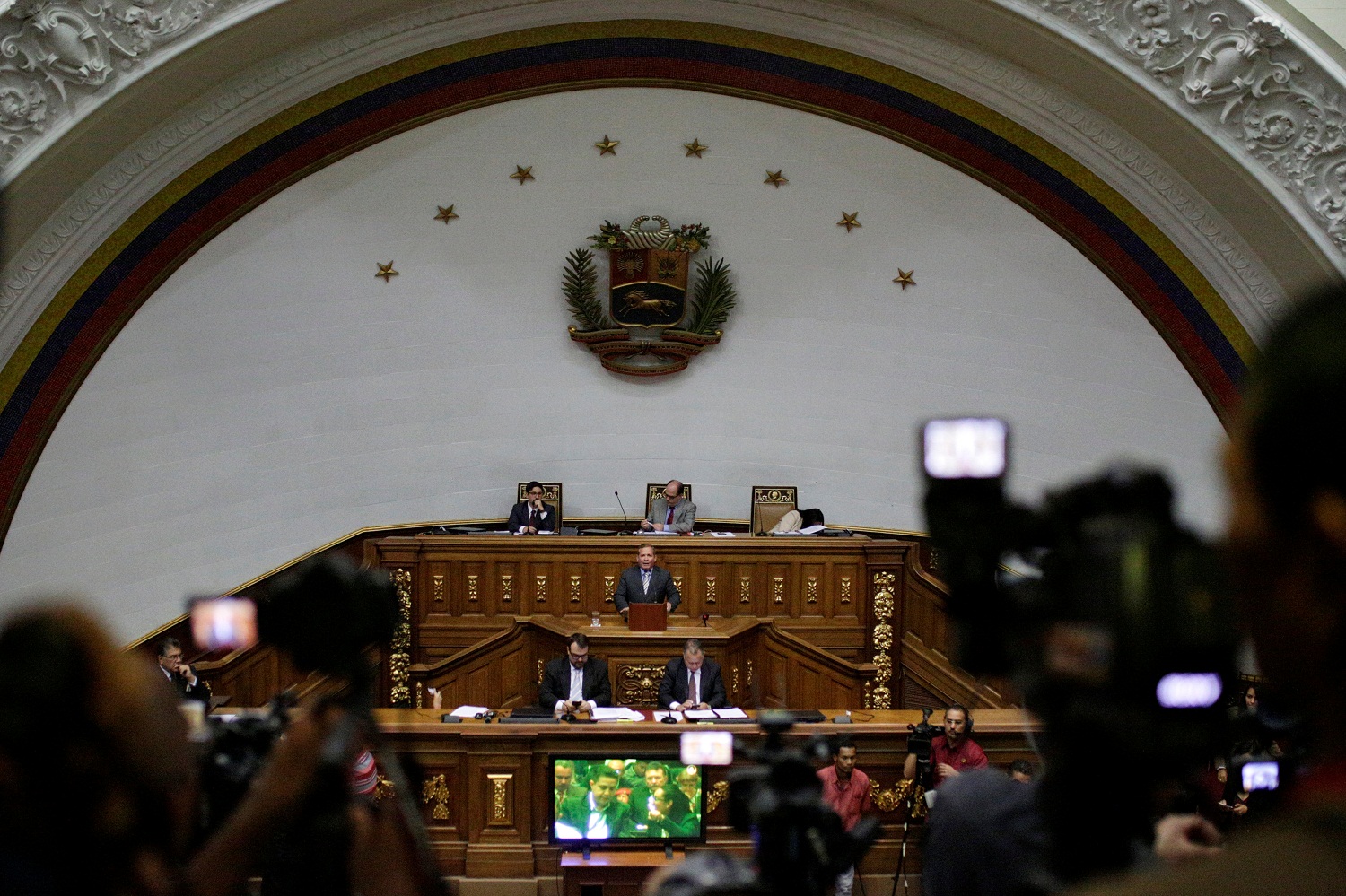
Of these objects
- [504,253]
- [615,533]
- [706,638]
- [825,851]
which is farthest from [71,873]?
[504,253]

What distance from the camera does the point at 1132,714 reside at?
878 millimetres

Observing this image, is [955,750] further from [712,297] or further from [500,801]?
[712,297]

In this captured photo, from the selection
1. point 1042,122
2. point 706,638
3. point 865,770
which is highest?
point 1042,122

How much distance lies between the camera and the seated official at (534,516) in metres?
10.2

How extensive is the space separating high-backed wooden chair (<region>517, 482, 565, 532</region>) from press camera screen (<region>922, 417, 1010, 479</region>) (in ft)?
30.1

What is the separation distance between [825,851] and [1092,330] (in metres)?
8.69

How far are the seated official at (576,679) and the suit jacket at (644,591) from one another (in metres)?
1.32

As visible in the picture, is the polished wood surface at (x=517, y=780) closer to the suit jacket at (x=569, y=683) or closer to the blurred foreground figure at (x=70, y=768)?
the suit jacket at (x=569, y=683)

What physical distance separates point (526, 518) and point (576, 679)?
2738mm

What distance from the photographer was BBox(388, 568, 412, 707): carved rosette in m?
9.35

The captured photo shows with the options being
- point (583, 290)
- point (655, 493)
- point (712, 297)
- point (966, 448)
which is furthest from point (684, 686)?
point (966, 448)

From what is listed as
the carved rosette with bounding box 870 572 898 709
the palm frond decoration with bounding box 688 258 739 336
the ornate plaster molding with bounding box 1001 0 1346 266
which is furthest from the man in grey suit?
the ornate plaster molding with bounding box 1001 0 1346 266

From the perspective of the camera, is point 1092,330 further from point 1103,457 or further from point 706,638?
point 706,638

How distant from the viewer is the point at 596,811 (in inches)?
254
